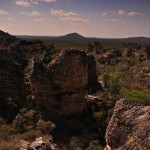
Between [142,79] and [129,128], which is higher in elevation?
[129,128]

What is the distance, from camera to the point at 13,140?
1309 inches

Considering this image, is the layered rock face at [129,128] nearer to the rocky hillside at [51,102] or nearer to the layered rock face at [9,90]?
the rocky hillside at [51,102]

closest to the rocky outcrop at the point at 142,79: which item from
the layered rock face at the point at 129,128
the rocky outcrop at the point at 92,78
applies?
the rocky outcrop at the point at 92,78

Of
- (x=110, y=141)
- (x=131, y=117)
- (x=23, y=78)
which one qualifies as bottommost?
(x=23, y=78)

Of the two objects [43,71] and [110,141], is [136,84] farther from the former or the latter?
[110,141]

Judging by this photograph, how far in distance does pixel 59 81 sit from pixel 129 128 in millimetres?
30653

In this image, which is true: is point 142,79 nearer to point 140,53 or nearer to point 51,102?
point 51,102

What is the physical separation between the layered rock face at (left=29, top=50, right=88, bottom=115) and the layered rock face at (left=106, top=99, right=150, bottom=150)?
29.7m

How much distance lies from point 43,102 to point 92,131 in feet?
24.8

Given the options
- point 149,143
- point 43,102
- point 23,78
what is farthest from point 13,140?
point 149,143

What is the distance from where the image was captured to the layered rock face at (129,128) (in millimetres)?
9836

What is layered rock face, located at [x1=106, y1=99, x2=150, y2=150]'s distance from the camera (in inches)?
387

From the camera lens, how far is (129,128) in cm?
1069

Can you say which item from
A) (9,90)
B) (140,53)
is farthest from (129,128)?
(140,53)
